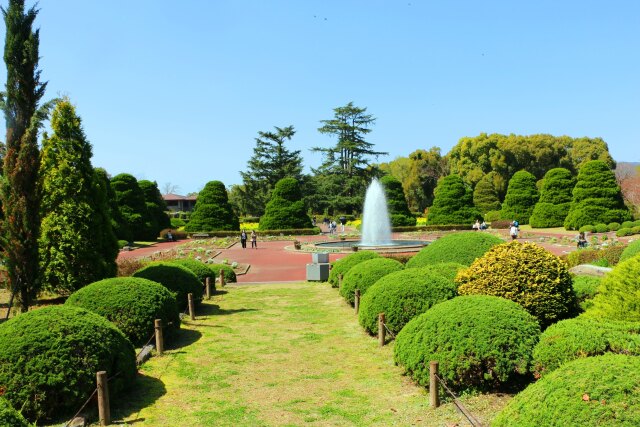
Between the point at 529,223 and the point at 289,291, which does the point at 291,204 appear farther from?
the point at 289,291

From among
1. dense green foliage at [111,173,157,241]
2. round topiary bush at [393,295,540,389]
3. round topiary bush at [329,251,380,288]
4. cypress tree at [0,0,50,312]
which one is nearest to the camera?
round topiary bush at [393,295,540,389]

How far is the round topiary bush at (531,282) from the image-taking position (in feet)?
28.3

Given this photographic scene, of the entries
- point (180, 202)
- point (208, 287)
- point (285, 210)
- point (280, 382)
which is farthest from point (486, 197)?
point (180, 202)

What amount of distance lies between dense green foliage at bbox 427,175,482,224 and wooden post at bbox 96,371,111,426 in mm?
43977

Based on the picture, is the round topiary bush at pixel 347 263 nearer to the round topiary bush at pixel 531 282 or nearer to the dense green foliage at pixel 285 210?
the round topiary bush at pixel 531 282

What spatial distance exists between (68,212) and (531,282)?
10.8 m

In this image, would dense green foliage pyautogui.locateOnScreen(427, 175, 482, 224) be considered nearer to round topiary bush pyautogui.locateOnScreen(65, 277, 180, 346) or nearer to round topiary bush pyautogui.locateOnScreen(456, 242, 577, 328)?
round topiary bush pyautogui.locateOnScreen(456, 242, 577, 328)

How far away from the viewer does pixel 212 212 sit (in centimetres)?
4650

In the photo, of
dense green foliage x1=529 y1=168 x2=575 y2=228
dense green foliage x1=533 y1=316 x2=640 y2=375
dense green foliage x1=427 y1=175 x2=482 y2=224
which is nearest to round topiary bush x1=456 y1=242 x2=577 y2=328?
dense green foliage x1=533 y1=316 x2=640 y2=375

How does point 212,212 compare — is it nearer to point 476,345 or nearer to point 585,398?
point 476,345

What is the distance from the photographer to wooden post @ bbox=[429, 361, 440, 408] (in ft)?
21.5

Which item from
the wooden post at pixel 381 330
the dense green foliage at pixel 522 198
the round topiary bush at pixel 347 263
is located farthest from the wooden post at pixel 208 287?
the dense green foliage at pixel 522 198

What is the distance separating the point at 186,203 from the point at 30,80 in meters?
99.4

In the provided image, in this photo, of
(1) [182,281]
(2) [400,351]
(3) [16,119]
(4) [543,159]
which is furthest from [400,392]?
(4) [543,159]
